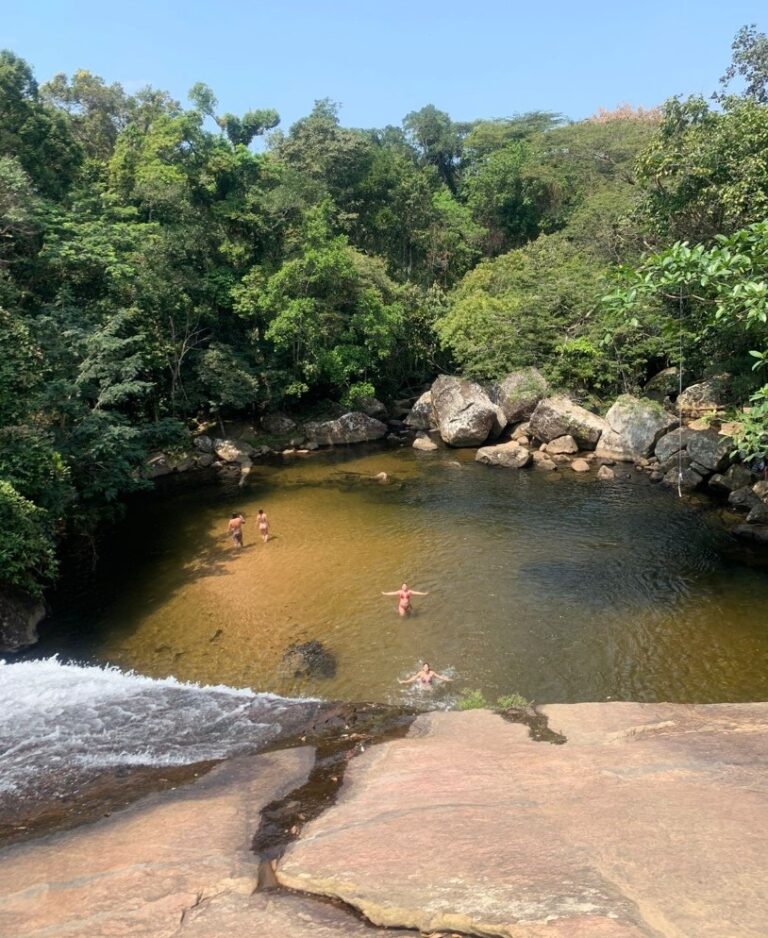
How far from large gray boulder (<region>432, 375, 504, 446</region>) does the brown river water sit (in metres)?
6.34

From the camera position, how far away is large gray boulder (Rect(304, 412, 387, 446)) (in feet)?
109

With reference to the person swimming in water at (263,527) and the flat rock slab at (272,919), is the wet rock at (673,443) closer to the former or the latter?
the person swimming in water at (263,527)

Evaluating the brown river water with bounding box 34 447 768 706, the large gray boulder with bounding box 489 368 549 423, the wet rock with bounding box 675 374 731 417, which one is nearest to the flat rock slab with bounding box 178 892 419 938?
the brown river water with bounding box 34 447 768 706

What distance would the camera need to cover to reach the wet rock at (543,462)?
27.0 metres

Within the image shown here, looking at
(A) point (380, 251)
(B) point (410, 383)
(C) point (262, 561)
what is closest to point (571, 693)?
(C) point (262, 561)

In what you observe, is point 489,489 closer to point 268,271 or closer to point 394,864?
point 268,271

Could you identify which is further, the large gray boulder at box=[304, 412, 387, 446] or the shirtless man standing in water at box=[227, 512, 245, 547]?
the large gray boulder at box=[304, 412, 387, 446]

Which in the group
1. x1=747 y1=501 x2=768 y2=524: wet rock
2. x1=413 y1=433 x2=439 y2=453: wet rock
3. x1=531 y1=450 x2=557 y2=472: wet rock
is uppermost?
x1=413 y1=433 x2=439 y2=453: wet rock

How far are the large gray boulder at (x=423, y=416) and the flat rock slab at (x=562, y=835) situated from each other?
27.1m

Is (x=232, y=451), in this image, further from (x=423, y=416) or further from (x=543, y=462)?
(x=543, y=462)

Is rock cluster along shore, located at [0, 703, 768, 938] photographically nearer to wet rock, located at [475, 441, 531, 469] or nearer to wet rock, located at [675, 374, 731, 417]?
wet rock, located at [675, 374, 731, 417]

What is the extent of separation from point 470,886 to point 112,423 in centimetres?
1719

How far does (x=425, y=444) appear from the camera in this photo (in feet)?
103

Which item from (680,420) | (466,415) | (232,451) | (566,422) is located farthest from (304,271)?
(680,420)
